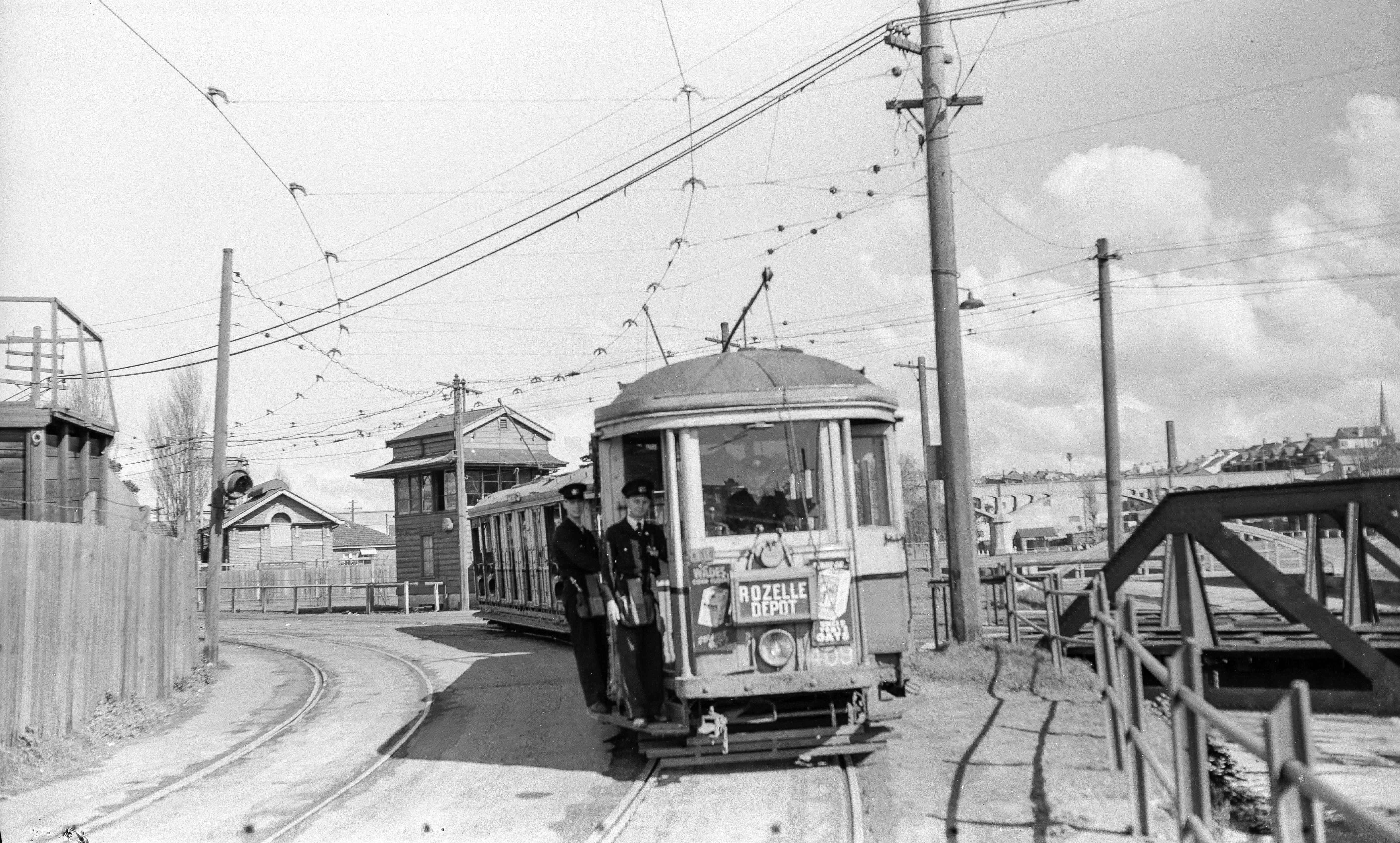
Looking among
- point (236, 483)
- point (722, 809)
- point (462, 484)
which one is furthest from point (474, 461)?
point (722, 809)

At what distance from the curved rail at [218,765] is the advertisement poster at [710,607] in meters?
4.24

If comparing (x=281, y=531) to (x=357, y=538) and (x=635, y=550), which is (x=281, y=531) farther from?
(x=635, y=550)

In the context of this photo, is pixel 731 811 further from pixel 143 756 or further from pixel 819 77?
pixel 819 77

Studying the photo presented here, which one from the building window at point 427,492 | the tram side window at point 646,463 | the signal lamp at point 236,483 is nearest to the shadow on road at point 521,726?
the tram side window at point 646,463

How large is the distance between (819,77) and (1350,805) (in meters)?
12.3

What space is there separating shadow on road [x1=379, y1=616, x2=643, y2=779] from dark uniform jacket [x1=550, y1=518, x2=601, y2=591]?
4.63 feet

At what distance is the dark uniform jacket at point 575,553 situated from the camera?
951 centimetres

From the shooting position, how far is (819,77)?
14031 millimetres

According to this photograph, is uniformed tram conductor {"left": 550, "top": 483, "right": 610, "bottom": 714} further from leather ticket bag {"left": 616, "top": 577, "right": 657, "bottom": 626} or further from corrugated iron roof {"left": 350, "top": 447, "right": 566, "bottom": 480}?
corrugated iron roof {"left": 350, "top": 447, "right": 566, "bottom": 480}

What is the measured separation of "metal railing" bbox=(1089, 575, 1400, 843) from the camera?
3229 mm

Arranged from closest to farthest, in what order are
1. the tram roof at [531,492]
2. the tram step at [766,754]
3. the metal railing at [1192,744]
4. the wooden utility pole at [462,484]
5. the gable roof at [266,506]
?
1. the metal railing at [1192,744]
2. the tram step at [766,754]
3. the tram roof at [531,492]
4. the wooden utility pole at [462,484]
5. the gable roof at [266,506]

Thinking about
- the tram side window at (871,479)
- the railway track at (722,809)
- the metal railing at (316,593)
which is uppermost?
the tram side window at (871,479)

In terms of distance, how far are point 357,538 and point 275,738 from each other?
198 feet

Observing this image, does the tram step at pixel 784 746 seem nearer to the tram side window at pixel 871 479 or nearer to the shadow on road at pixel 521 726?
the shadow on road at pixel 521 726
